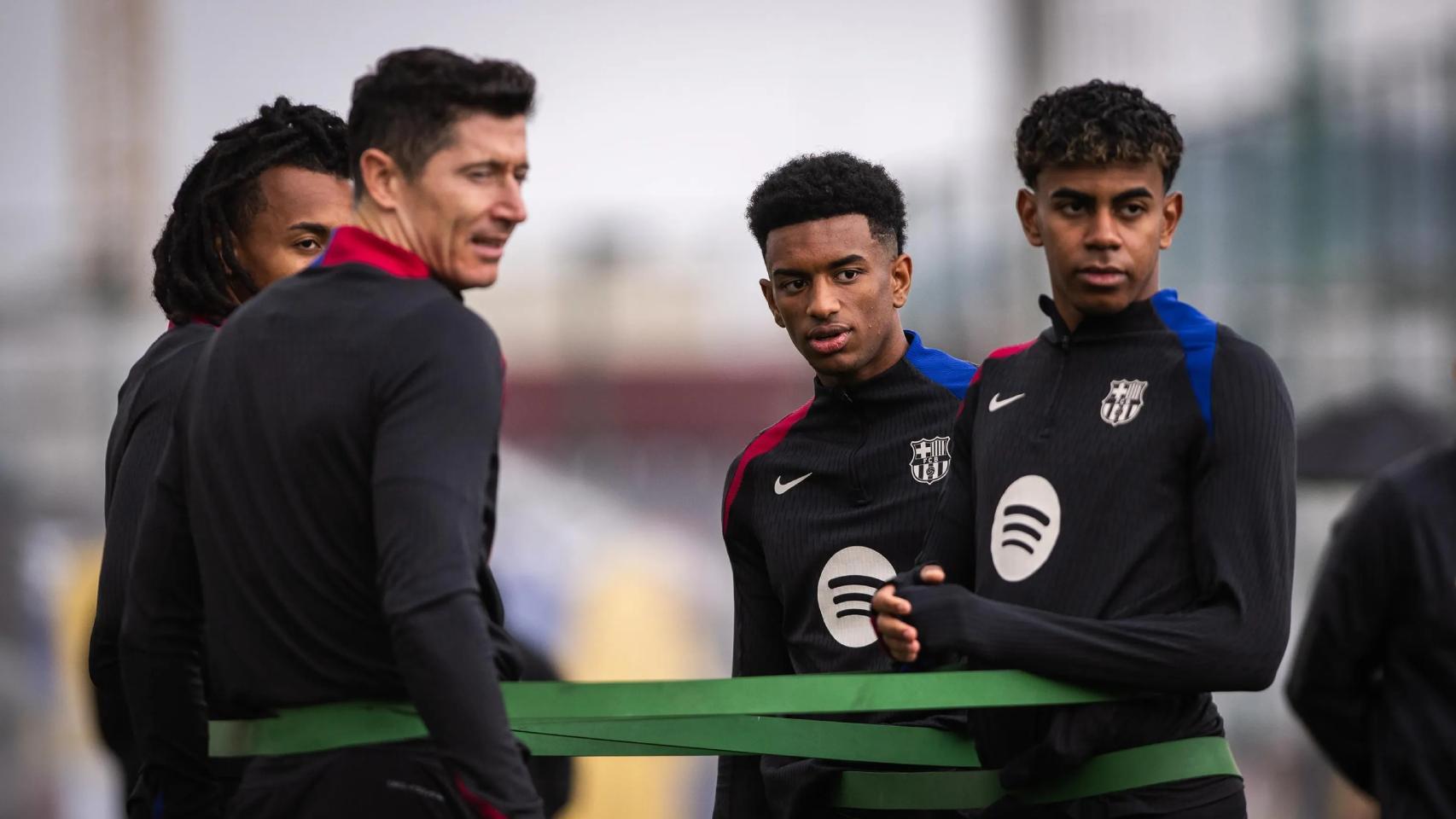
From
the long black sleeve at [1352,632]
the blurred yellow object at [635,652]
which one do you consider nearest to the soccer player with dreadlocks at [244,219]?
the long black sleeve at [1352,632]

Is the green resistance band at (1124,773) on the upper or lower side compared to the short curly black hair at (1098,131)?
lower

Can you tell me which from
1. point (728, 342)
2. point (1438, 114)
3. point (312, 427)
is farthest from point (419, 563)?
point (728, 342)

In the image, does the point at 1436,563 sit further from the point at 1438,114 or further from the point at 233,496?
the point at 1438,114

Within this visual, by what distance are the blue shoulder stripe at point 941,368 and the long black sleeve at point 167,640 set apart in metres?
1.76

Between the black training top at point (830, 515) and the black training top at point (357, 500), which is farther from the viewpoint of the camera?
the black training top at point (830, 515)

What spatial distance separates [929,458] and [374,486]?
168 cm

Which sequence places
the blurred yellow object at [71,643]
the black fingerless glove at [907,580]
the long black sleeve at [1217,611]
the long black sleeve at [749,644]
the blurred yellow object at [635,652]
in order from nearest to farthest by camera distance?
1. the long black sleeve at [1217,611]
2. the black fingerless glove at [907,580]
3. the long black sleeve at [749,644]
4. the blurred yellow object at [71,643]
5. the blurred yellow object at [635,652]

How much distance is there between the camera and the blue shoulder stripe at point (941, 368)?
→ 4293 mm

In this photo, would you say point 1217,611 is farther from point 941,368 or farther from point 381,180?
point 381,180

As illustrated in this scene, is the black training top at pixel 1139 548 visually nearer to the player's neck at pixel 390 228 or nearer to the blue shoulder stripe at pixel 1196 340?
the blue shoulder stripe at pixel 1196 340

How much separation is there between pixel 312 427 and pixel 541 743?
3.26ft

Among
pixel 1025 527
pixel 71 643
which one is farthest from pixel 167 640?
pixel 71 643

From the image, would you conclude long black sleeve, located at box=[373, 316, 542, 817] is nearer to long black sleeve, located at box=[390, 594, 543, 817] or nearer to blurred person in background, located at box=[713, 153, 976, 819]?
long black sleeve, located at box=[390, 594, 543, 817]

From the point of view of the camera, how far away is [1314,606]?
381 cm
